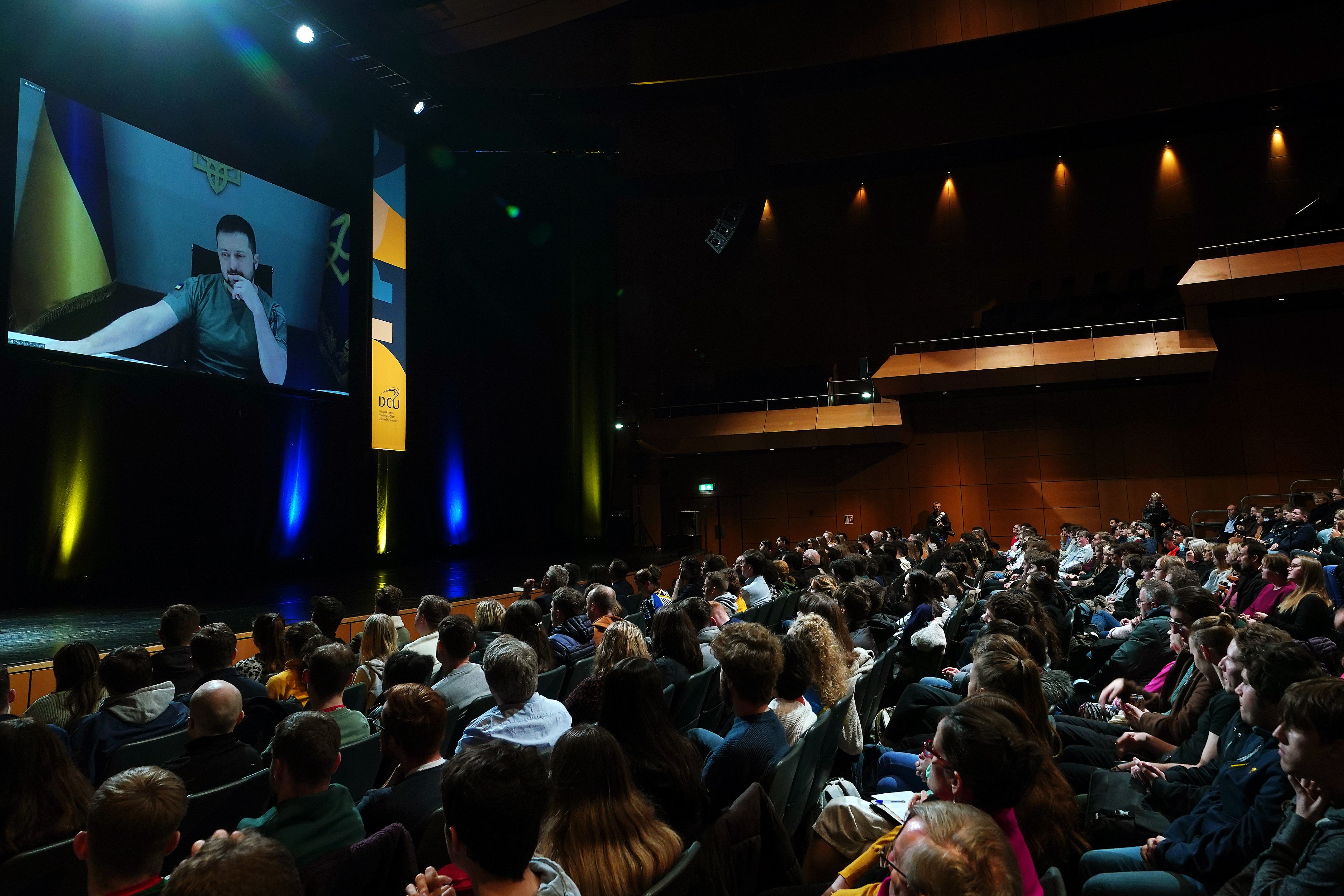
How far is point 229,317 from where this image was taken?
9.04 m

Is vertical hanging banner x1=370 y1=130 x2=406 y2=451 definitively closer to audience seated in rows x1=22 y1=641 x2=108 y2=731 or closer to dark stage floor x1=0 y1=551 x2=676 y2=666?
dark stage floor x1=0 y1=551 x2=676 y2=666

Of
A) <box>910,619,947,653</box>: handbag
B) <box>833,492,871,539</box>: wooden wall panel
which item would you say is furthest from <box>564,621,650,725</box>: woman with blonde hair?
<box>833,492,871,539</box>: wooden wall panel

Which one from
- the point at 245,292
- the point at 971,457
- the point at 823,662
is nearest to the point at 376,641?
the point at 823,662

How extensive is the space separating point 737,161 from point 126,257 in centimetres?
1236

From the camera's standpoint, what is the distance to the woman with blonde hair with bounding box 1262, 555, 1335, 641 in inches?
177

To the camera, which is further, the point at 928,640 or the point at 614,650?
the point at 928,640

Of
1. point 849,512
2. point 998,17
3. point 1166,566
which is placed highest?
point 998,17

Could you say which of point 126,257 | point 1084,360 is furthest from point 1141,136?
point 126,257

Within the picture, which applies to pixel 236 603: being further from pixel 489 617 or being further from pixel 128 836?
pixel 128 836

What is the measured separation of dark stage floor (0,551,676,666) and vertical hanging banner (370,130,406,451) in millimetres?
2184

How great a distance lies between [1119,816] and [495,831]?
2.08 metres

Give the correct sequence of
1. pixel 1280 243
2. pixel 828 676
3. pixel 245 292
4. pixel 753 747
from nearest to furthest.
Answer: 1. pixel 753 747
2. pixel 828 676
3. pixel 245 292
4. pixel 1280 243

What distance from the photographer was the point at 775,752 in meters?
2.45

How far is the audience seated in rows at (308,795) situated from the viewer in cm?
188
